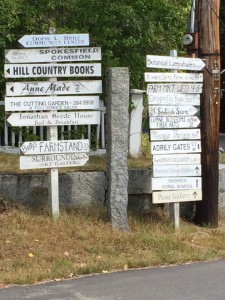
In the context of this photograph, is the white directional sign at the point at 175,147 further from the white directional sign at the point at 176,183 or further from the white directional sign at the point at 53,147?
the white directional sign at the point at 53,147

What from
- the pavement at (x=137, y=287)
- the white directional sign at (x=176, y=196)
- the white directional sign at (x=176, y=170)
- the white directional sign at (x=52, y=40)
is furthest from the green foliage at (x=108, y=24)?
the pavement at (x=137, y=287)

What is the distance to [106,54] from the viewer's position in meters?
10.2

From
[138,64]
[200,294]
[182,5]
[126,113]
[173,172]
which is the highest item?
[182,5]

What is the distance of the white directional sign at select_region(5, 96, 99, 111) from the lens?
7832 millimetres

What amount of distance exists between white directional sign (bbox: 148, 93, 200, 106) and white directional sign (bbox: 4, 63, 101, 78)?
0.81m

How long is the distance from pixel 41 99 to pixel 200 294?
11.4 feet

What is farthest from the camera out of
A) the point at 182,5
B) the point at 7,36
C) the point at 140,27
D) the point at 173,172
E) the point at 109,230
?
the point at 182,5

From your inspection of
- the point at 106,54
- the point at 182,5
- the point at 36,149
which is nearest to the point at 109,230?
the point at 36,149

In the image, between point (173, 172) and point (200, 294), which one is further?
point (173, 172)

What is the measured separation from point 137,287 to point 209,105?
11.6 ft

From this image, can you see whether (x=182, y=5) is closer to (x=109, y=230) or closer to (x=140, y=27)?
(x=140, y=27)

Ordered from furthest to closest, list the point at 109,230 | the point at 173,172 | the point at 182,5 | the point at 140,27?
the point at 182,5 < the point at 140,27 < the point at 173,172 < the point at 109,230

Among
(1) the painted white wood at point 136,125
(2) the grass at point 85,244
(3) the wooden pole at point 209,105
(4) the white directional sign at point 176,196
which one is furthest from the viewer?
(1) the painted white wood at point 136,125

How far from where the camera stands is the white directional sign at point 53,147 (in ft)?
25.9
